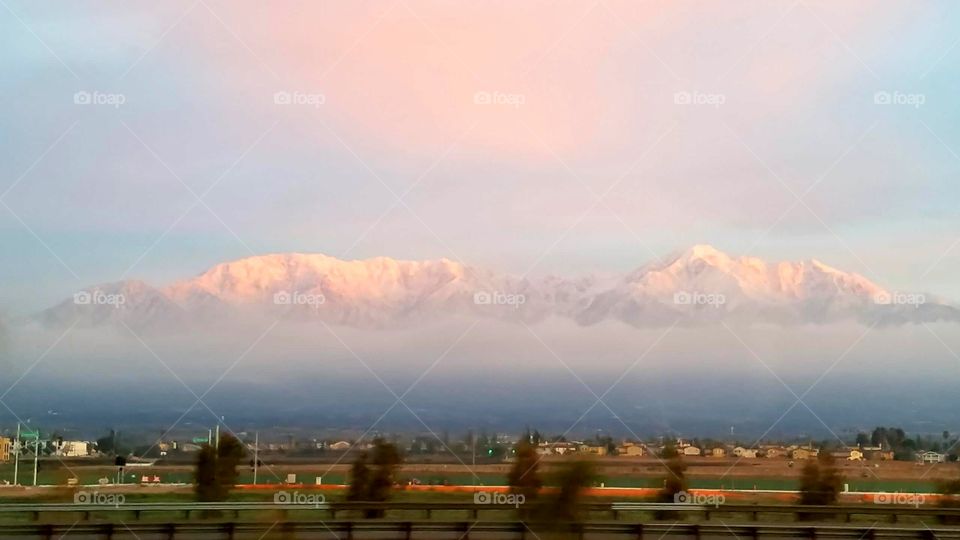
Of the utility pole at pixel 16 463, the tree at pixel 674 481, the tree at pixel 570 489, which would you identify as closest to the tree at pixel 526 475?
the tree at pixel 570 489

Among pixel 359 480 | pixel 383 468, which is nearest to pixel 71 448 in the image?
pixel 359 480

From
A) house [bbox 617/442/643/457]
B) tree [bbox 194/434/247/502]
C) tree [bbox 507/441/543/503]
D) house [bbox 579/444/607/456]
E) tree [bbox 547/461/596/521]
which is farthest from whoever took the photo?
house [bbox 617/442/643/457]

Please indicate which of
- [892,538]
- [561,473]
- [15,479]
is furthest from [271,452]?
[892,538]

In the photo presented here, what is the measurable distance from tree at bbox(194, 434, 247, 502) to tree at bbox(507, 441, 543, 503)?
475 cm

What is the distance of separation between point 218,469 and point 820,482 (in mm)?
10698

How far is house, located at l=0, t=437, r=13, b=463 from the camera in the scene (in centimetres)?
1453

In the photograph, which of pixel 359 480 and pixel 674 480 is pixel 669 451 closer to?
pixel 674 480

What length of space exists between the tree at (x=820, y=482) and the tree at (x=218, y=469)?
32.5 ft

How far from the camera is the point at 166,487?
548 inches

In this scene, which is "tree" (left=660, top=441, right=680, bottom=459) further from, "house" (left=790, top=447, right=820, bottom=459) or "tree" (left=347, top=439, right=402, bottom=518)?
"tree" (left=347, top=439, right=402, bottom=518)

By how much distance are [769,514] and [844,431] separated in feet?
14.5

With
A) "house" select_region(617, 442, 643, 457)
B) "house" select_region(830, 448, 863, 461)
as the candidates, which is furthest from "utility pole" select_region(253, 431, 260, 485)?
"house" select_region(830, 448, 863, 461)

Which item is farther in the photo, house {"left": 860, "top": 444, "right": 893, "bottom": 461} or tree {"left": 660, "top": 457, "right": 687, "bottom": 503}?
house {"left": 860, "top": 444, "right": 893, "bottom": 461}

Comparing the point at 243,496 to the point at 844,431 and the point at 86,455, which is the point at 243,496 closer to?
the point at 86,455
